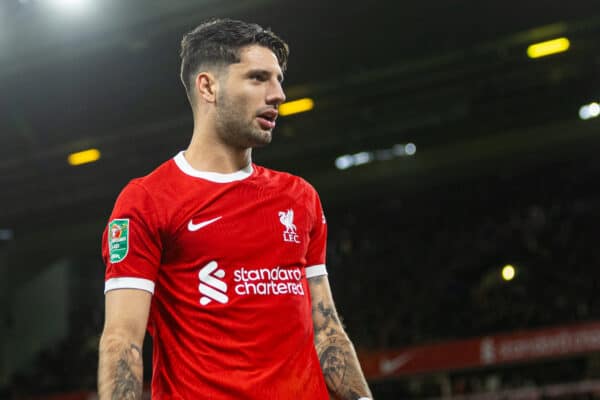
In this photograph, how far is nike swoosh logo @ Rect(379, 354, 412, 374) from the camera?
1354cm

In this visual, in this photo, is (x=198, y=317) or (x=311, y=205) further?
(x=311, y=205)

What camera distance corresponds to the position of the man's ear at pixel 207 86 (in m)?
2.43

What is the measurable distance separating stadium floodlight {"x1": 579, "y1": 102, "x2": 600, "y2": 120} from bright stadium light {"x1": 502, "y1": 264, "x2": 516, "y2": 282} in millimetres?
2813

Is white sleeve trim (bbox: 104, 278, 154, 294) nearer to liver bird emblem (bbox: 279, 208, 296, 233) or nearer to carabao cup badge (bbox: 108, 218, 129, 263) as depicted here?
carabao cup badge (bbox: 108, 218, 129, 263)

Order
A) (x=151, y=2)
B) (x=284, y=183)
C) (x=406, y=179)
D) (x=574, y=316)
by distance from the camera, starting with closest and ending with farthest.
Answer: (x=284, y=183) < (x=151, y=2) < (x=574, y=316) < (x=406, y=179)

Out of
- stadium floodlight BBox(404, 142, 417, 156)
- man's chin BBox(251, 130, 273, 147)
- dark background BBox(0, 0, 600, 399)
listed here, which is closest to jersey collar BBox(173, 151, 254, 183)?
man's chin BBox(251, 130, 273, 147)

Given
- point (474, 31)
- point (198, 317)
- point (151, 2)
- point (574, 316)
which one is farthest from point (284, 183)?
point (574, 316)

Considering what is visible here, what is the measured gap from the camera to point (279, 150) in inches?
611

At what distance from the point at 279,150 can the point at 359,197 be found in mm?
3155

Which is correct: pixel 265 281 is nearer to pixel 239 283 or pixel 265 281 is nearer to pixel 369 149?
pixel 239 283

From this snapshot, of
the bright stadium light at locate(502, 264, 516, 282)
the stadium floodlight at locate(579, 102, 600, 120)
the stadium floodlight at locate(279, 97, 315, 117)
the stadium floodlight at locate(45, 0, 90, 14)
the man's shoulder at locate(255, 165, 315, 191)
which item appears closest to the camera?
the man's shoulder at locate(255, 165, 315, 191)

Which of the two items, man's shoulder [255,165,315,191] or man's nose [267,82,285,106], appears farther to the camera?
man's shoulder [255,165,315,191]

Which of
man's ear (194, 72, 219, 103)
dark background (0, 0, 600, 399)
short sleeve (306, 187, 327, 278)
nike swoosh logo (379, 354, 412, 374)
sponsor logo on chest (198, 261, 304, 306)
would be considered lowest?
nike swoosh logo (379, 354, 412, 374)

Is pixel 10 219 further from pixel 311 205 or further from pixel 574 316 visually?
pixel 311 205
